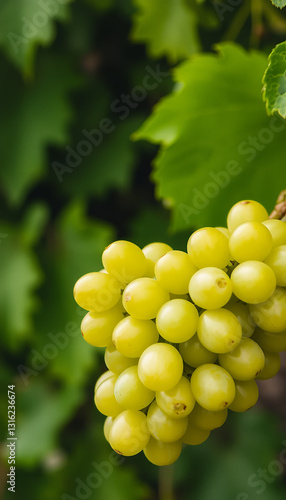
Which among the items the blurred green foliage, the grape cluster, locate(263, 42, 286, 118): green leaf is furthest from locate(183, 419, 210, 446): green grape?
the blurred green foliage

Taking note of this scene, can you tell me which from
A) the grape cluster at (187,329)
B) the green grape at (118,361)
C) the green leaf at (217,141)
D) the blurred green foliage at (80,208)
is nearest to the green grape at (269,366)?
the grape cluster at (187,329)

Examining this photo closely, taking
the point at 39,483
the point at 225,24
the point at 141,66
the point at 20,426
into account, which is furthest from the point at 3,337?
the point at 225,24

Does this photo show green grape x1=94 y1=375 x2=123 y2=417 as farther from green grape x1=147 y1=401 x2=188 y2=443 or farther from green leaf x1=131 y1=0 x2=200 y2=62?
green leaf x1=131 y1=0 x2=200 y2=62

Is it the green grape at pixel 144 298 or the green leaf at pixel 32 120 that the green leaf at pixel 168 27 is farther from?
the green grape at pixel 144 298

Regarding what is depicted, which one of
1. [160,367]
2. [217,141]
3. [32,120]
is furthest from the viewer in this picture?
[32,120]

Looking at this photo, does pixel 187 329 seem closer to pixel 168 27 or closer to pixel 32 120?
pixel 168 27

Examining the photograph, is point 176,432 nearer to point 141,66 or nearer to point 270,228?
point 270,228

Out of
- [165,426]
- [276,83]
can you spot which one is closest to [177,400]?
[165,426]
